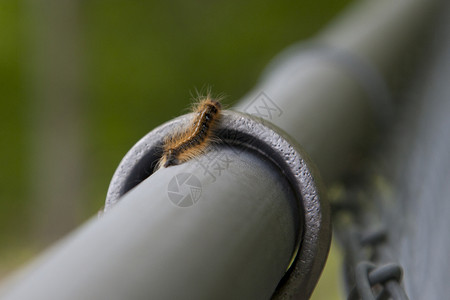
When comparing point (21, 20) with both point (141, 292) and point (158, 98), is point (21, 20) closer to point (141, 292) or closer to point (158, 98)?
point (158, 98)

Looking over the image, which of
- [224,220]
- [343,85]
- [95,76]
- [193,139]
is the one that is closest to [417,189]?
[343,85]

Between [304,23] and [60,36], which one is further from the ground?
[60,36]

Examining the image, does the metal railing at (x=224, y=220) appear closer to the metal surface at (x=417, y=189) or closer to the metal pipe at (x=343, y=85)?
the metal pipe at (x=343, y=85)

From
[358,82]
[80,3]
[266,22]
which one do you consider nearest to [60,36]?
[80,3]

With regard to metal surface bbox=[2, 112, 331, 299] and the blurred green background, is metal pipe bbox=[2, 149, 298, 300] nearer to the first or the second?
metal surface bbox=[2, 112, 331, 299]

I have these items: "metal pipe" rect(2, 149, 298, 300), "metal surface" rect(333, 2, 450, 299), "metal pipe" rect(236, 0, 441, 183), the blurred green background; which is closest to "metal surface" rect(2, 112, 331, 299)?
"metal pipe" rect(2, 149, 298, 300)

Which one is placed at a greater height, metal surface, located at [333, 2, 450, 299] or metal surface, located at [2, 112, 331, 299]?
metal surface, located at [2, 112, 331, 299]
